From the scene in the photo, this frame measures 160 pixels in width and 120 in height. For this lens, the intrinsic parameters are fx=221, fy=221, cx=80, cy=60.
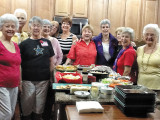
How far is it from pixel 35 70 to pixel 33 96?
1.07 feet

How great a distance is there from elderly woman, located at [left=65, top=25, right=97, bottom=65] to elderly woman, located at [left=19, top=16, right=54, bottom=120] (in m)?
0.67

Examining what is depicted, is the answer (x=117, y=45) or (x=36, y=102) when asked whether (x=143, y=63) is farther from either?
(x=36, y=102)

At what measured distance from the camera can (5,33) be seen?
2.30 metres

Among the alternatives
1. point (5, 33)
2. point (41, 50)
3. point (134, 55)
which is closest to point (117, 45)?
point (134, 55)

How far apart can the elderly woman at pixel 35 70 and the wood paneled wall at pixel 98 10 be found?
3010 millimetres

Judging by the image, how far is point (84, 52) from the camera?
3.34 meters

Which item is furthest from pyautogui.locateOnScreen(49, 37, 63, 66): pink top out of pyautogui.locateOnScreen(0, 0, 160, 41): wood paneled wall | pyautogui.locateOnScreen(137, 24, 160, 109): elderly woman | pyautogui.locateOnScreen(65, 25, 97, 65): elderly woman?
pyautogui.locateOnScreen(0, 0, 160, 41): wood paneled wall

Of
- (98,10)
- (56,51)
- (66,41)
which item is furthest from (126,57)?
(98,10)

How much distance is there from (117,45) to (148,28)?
100cm

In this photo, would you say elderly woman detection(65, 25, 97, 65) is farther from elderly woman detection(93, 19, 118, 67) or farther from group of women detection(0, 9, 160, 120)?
group of women detection(0, 9, 160, 120)

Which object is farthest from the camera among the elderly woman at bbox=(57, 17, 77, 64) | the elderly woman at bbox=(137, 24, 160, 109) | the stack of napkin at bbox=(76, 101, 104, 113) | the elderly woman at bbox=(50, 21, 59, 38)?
the elderly woman at bbox=(50, 21, 59, 38)

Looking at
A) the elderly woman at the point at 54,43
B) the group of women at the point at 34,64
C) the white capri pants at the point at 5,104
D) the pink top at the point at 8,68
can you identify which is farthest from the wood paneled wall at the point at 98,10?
the white capri pants at the point at 5,104

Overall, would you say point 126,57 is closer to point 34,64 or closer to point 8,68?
point 34,64

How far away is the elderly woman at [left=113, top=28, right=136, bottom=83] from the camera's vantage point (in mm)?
2787
